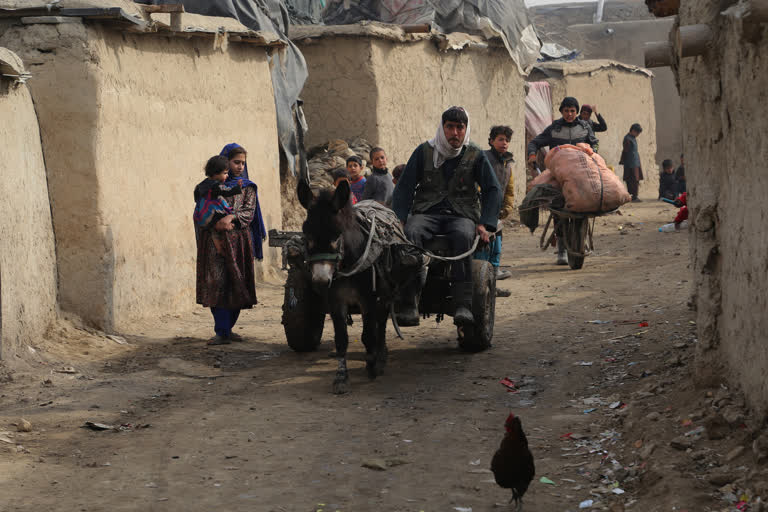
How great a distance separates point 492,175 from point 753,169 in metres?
2.76

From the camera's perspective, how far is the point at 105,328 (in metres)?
7.65

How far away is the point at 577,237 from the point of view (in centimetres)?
1148

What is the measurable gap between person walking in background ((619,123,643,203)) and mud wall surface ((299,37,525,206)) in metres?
6.39

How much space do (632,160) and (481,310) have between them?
15869mm

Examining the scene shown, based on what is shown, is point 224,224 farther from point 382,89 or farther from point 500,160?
point 382,89

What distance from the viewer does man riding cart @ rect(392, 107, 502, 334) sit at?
21.7ft

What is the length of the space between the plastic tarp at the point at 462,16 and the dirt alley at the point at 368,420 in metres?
9.98

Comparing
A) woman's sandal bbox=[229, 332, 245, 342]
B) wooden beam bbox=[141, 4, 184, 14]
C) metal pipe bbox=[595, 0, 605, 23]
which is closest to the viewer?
woman's sandal bbox=[229, 332, 245, 342]

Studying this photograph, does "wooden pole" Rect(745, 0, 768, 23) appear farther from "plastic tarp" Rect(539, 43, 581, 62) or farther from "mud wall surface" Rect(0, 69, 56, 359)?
"plastic tarp" Rect(539, 43, 581, 62)

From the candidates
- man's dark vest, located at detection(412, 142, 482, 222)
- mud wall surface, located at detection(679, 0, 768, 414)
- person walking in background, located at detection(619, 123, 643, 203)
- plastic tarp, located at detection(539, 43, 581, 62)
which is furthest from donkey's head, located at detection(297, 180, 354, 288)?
plastic tarp, located at detection(539, 43, 581, 62)

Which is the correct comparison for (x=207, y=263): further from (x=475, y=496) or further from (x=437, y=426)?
(x=475, y=496)

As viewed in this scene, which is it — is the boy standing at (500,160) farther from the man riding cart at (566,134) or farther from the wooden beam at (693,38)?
the wooden beam at (693,38)

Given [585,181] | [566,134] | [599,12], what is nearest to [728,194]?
[585,181]

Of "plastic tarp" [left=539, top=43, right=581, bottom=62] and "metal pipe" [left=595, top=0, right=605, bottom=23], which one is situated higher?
"metal pipe" [left=595, top=0, right=605, bottom=23]
